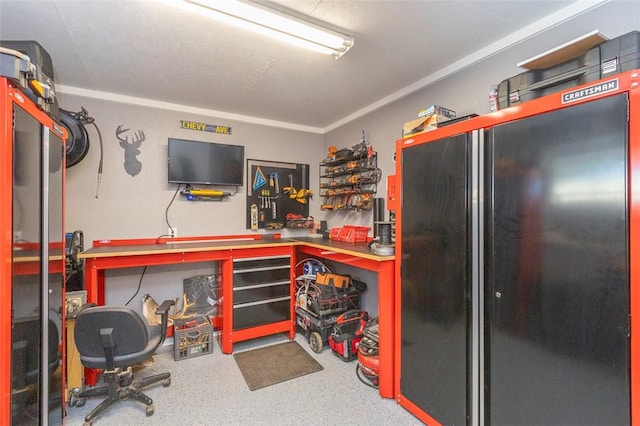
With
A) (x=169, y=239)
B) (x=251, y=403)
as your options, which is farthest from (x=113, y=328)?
(x=169, y=239)

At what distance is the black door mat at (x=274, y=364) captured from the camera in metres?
2.52

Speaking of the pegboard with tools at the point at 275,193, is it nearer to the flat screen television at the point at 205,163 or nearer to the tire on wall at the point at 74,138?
the flat screen television at the point at 205,163

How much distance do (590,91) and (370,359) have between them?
2.32 meters

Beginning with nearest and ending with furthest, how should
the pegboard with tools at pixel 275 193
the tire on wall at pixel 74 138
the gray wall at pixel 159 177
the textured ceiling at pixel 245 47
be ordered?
the textured ceiling at pixel 245 47 → the tire on wall at pixel 74 138 → the gray wall at pixel 159 177 → the pegboard with tools at pixel 275 193

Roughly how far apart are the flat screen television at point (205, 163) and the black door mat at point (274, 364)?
209cm

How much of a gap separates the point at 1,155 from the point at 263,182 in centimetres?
289

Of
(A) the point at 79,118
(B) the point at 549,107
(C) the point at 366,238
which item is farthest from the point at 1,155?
(C) the point at 366,238

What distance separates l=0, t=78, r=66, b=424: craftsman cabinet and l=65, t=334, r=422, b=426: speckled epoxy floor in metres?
0.51

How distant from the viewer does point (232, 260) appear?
303 centimetres

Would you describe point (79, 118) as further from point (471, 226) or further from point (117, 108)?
point (471, 226)

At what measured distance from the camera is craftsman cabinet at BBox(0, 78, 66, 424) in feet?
3.82

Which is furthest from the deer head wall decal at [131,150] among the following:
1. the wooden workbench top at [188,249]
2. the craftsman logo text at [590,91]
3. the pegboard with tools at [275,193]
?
the craftsman logo text at [590,91]

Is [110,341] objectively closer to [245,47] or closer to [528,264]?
[245,47]

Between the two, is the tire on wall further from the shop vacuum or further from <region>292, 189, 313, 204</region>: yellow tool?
the shop vacuum
